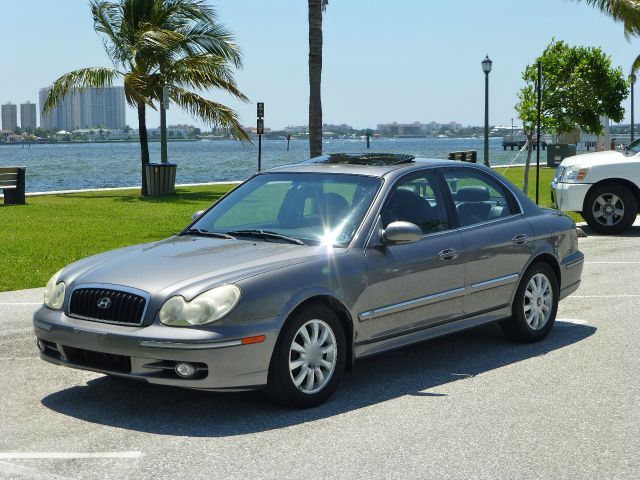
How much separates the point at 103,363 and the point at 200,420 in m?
0.65

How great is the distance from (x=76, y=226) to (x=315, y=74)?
16.3 ft

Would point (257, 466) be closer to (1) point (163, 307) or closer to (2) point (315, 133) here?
(1) point (163, 307)

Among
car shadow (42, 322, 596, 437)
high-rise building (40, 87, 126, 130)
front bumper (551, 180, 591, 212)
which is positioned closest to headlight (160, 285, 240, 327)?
car shadow (42, 322, 596, 437)

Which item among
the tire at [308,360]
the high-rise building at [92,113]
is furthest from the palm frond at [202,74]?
the high-rise building at [92,113]

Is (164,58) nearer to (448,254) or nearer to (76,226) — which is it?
(76,226)

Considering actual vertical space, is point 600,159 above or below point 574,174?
above

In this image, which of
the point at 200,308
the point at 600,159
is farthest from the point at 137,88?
the point at 200,308

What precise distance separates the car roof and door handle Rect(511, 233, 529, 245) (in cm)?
72

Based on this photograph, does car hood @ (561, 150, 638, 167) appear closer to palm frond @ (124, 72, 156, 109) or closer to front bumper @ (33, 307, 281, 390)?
front bumper @ (33, 307, 281, 390)

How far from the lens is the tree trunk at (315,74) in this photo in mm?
18672

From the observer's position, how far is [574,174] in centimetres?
1778

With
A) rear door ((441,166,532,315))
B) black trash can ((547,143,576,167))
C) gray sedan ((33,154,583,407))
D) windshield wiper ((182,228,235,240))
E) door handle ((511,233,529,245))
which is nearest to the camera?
gray sedan ((33,154,583,407))

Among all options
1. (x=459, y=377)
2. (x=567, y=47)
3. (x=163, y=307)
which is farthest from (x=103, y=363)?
(x=567, y=47)

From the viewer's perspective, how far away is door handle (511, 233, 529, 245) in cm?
823
